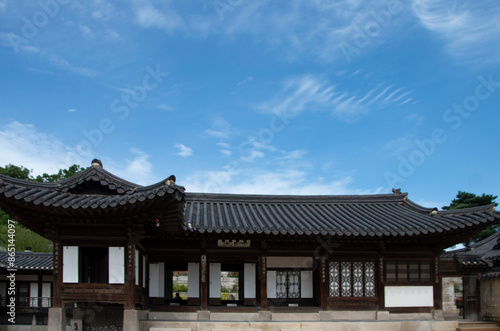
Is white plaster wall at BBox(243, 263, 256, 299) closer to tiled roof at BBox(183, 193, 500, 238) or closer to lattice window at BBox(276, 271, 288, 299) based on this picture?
lattice window at BBox(276, 271, 288, 299)

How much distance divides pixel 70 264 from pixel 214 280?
228 inches

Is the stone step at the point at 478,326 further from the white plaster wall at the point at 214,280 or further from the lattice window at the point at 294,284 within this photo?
the white plaster wall at the point at 214,280

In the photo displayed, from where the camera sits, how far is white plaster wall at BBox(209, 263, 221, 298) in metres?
17.7

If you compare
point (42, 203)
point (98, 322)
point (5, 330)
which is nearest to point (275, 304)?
point (98, 322)

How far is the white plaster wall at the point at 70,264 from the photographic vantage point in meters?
13.7

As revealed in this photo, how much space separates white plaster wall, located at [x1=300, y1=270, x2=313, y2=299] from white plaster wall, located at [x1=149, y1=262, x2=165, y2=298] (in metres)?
5.49

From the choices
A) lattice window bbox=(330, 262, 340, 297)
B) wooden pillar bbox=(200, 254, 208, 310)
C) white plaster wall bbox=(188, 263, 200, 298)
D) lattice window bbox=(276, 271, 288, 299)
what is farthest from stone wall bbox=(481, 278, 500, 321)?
white plaster wall bbox=(188, 263, 200, 298)

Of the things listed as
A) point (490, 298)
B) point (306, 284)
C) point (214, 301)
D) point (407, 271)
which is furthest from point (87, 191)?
point (490, 298)

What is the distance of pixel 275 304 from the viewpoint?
59.7 ft

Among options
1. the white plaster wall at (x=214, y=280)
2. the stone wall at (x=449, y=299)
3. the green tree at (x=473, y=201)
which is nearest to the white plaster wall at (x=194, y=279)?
the white plaster wall at (x=214, y=280)

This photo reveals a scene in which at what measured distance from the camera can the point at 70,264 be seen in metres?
13.8

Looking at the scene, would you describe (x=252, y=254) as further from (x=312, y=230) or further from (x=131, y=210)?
(x=131, y=210)

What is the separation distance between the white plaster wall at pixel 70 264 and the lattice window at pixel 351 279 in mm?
8916

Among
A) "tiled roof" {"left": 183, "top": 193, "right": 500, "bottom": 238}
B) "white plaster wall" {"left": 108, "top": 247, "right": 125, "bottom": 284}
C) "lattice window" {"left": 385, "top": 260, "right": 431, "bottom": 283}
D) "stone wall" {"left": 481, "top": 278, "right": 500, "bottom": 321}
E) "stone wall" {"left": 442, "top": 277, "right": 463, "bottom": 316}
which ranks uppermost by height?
"tiled roof" {"left": 183, "top": 193, "right": 500, "bottom": 238}
